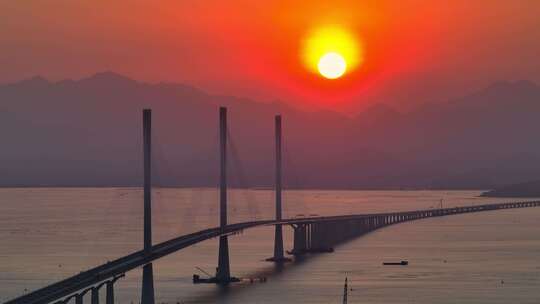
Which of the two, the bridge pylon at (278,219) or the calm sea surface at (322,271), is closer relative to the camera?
the calm sea surface at (322,271)

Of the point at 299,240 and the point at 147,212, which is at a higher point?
the point at 147,212

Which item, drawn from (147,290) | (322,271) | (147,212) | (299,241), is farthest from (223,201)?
(299,241)

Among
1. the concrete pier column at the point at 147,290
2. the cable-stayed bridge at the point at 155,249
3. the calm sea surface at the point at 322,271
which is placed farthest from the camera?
the calm sea surface at the point at 322,271

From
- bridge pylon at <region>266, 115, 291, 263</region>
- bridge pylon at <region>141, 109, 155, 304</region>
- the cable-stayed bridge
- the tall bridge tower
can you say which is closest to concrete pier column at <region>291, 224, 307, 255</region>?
the cable-stayed bridge

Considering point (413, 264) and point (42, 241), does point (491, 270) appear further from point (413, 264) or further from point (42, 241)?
point (42, 241)

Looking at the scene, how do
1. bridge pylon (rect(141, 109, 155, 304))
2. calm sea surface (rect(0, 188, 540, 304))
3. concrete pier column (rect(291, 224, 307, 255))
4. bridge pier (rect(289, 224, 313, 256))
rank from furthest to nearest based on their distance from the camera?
concrete pier column (rect(291, 224, 307, 255)) < bridge pier (rect(289, 224, 313, 256)) < calm sea surface (rect(0, 188, 540, 304)) < bridge pylon (rect(141, 109, 155, 304))

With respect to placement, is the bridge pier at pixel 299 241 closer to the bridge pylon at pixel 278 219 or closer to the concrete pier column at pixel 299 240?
the concrete pier column at pixel 299 240

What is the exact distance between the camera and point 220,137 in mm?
119750

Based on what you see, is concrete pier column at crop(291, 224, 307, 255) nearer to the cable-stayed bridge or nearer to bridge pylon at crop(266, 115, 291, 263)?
the cable-stayed bridge

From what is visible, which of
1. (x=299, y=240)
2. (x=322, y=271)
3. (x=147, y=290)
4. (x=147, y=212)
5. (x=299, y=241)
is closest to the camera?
(x=147, y=290)

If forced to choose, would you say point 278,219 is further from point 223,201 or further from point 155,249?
point 155,249

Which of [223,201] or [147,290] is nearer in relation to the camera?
[147,290]

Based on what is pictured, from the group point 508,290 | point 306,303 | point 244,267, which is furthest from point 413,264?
point 306,303

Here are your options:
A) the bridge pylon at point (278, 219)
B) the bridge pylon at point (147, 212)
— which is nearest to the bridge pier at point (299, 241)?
the bridge pylon at point (278, 219)
